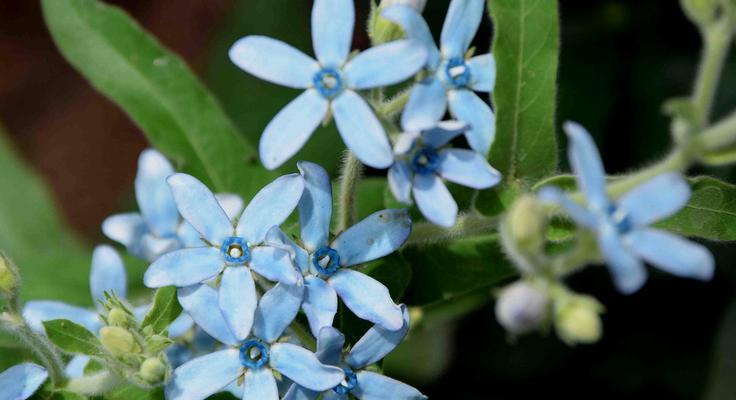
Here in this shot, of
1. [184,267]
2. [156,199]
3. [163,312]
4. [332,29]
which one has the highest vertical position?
[332,29]

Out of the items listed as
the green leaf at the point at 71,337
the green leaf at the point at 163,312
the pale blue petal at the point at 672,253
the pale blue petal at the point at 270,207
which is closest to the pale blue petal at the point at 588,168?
the pale blue petal at the point at 672,253

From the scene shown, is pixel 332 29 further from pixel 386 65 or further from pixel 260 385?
pixel 260 385

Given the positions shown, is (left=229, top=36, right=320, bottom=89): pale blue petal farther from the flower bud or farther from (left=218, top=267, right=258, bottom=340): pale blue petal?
the flower bud

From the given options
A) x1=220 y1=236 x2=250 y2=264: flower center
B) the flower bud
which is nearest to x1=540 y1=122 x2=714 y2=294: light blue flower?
the flower bud

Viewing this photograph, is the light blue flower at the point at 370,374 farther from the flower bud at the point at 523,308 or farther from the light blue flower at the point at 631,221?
the light blue flower at the point at 631,221

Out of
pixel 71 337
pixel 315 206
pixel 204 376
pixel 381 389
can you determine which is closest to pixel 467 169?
pixel 315 206

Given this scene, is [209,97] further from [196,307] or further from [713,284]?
[713,284]
